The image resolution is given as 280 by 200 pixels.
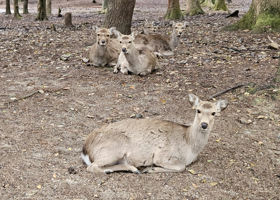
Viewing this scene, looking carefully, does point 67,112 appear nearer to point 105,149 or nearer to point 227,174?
point 105,149

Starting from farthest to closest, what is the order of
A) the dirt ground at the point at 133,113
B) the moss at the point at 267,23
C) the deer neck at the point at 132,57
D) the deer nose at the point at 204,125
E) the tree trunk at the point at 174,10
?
the tree trunk at the point at 174,10 → the moss at the point at 267,23 → the deer neck at the point at 132,57 → the deer nose at the point at 204,125 → the dirt ground at the point at 133,113

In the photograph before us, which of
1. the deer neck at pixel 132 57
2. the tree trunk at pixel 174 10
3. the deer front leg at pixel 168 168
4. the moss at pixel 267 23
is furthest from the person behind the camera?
the tree trunk at pixel 174 10

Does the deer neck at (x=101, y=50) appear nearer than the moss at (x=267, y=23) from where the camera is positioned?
Yes

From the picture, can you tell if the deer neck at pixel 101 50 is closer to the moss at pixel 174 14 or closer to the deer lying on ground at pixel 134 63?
the deer lying on ground at pixel 134 63

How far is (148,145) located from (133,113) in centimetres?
171

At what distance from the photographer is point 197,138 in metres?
4.52

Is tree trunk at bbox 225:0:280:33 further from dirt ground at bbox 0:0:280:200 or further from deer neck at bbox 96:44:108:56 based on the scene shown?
deer neck at bbox 96:44:108:56

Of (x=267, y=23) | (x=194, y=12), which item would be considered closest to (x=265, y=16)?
(x=267, y=23)

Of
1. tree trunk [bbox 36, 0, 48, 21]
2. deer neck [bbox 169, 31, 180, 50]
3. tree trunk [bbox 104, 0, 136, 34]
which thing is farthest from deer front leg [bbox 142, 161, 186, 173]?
tree trunk [bbox 36, 0, 48, 21]

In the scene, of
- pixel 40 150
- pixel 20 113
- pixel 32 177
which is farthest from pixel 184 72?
pixel 32 177

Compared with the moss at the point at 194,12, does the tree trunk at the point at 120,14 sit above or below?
above

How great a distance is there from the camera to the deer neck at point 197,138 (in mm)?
4483

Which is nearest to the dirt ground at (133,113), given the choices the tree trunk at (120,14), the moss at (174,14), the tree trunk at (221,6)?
the tree trunk at (120,14)

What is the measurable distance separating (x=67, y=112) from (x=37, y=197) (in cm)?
245
